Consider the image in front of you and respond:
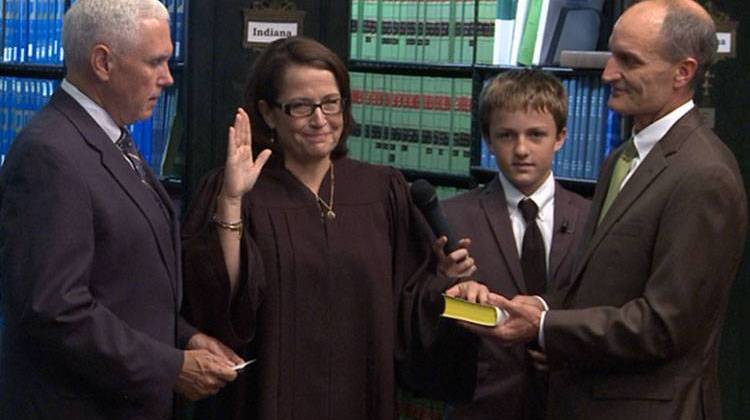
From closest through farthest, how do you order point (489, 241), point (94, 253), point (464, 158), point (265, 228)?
point (94, 253) < point (265, 228) < point (489, 241) < point (464, 158)

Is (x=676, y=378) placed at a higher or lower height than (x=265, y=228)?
lower

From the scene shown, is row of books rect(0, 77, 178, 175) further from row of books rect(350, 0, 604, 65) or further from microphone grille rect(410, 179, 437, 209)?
microphone grille rect(410, 179, 437, 209)

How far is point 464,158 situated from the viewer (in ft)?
16.5

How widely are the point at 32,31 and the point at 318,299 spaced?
131 inches

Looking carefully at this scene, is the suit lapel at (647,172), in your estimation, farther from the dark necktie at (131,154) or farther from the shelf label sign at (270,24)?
the shelf label sign at (270,24)

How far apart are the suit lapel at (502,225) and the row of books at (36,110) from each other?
1.89 meters

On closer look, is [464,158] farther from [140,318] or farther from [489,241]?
[140,318]

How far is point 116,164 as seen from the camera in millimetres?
2957

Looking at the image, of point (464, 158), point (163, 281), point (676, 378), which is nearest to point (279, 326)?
point (163, 281)

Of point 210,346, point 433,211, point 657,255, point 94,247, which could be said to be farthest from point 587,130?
point 94,247

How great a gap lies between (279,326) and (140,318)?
46 centimetres

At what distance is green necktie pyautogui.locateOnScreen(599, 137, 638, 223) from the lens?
3.19 meters

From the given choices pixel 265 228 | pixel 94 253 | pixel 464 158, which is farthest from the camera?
pixel 464 158

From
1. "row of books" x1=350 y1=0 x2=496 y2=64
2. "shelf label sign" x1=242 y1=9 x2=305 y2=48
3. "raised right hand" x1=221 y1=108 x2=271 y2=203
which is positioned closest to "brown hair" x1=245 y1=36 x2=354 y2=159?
"raised right hand" x1=221 y1=108 x2=271 y2=203
